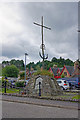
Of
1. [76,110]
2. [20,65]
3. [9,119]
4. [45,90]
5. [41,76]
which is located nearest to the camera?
[9,119]

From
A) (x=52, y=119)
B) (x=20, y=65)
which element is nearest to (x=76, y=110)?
(x=52, y=119)

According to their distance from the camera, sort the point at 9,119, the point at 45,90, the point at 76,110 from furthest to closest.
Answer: the point at 45,90 → the point at 76,110 → the point at 9,119

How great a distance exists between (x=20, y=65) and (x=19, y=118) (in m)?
118

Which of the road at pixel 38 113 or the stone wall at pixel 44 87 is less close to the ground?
the stone wall at pixel 44 87

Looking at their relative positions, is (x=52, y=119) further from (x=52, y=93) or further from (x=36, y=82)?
(x=36, y=82)

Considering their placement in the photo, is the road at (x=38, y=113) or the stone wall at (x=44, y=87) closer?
the road at (x=38, y=113)

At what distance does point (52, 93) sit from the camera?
15945mm

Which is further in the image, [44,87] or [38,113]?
[44,87]

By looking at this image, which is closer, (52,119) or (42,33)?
(52,119)

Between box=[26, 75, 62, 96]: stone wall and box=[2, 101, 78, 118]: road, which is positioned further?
box=[26, 75, 62, 96]: stone wall

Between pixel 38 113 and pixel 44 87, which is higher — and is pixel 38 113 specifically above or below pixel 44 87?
below

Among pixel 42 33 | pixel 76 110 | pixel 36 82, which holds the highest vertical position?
pixel 42 33

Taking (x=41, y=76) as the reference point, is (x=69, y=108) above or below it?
below

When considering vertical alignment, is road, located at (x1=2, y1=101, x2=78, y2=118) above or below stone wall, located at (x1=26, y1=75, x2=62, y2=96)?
below
